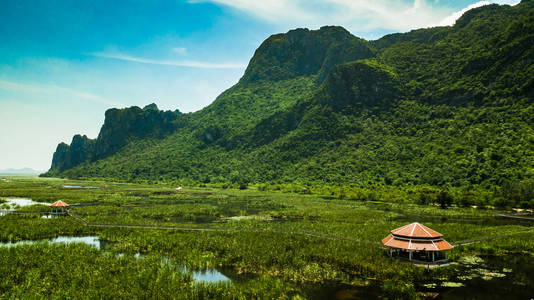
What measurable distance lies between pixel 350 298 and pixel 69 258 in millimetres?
21433

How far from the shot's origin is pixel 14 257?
2386 centimetres

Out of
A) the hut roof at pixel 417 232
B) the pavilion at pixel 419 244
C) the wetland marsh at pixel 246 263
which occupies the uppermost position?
the hut roof at pixel 417 232

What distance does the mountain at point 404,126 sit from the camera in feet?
301

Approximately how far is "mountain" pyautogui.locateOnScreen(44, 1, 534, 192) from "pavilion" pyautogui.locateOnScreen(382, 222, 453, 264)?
5679 cm

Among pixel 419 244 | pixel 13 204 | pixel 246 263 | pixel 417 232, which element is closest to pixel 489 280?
pixel 419 244

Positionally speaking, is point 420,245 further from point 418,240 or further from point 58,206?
point 58,206

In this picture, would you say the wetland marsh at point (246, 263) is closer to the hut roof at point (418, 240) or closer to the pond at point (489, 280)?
the pond at point (489, 280)

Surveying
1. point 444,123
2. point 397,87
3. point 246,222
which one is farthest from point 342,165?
point 246,222

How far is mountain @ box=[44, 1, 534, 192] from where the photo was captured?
91.8 metres

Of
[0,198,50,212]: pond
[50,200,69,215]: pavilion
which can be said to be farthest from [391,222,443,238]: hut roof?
[0,198,50,212]: pond

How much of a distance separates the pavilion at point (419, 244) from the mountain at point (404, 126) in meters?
56.8

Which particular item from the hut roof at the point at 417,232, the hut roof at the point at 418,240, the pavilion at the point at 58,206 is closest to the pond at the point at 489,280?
the hut roof at the point at 418,240

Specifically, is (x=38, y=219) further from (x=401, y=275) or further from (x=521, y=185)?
(x=521, y=185)

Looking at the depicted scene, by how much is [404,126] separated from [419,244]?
393 feet
